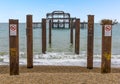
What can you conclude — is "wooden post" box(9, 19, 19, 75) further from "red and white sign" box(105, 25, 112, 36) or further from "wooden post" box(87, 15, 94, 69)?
"wooden post" box(87, 15, 94, 69)

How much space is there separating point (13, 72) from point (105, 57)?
102 inches

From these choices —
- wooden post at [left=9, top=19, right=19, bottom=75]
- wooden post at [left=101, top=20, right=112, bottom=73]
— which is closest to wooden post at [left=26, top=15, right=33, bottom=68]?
wooden post at [left=9, top=19, right=19, bottom=75]

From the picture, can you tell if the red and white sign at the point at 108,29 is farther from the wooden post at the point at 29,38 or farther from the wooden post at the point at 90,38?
the wooden post at the point at 29,38

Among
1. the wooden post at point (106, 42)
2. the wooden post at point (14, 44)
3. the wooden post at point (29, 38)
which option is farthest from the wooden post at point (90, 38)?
the wooden post at point (14, 44)

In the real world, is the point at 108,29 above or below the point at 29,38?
above

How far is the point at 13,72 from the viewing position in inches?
372

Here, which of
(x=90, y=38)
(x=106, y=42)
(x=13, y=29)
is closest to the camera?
(x=13, y=29)

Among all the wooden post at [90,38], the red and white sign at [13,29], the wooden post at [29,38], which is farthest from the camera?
the wooden post at [29,38]

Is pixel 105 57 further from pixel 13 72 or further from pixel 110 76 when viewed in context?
pixel 13 72

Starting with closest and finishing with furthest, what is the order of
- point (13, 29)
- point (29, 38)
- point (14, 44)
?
point (13, 29) < point (14, 44) < point (29, 38)

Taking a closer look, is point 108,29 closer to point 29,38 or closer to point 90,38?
point 90,38

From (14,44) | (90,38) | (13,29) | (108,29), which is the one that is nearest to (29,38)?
(90,38)

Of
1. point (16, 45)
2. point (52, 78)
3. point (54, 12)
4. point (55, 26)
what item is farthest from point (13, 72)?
point (55, 26)

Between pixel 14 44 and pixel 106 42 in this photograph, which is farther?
pixel 106 42
